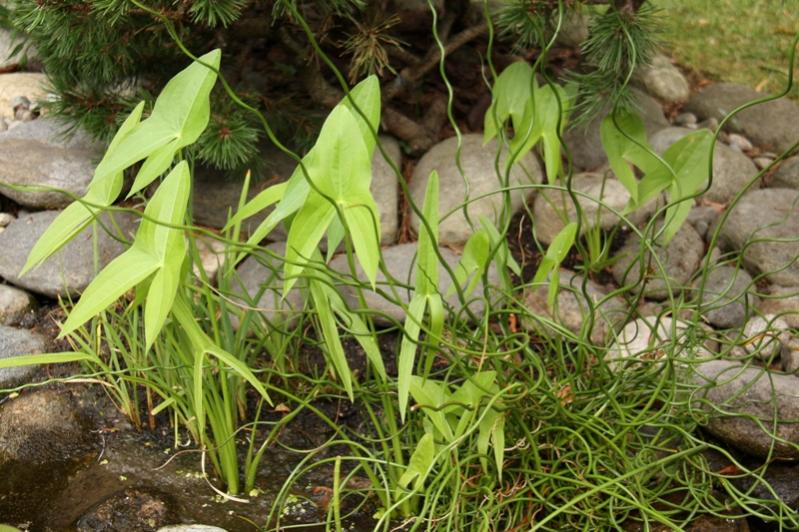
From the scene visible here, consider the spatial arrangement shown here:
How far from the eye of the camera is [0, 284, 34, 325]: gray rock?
7.15ft

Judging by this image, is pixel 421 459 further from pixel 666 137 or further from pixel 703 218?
pixel 666 137

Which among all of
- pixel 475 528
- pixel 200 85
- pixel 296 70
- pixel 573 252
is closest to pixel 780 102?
pixel 573 252

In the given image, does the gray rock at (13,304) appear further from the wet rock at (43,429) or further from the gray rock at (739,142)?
the gray rock at (739,142)

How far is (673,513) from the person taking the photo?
1607mm

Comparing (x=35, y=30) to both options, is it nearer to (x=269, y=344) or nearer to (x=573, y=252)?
(x=269, y=344)

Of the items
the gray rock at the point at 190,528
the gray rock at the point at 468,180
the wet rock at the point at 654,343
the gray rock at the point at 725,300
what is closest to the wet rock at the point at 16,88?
the gray rock at the point at 468,180

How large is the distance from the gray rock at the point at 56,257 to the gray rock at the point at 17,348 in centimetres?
14

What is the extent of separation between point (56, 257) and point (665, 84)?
1.84 metres

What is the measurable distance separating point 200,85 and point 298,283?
768mm

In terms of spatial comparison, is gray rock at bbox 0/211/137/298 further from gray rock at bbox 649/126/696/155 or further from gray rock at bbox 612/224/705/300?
gray rock at bbox 649/126/696/155

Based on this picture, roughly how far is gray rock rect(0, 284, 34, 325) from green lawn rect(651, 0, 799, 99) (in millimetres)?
2023

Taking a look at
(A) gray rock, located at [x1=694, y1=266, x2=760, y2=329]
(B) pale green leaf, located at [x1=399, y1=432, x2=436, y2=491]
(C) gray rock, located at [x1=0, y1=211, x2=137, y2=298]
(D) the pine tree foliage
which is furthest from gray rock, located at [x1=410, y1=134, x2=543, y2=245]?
(B) pale green leaf, located at [x1=399, y1=432, x2=436, y2=491]

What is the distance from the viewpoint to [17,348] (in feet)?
6.62

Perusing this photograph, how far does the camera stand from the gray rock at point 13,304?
218 cm
